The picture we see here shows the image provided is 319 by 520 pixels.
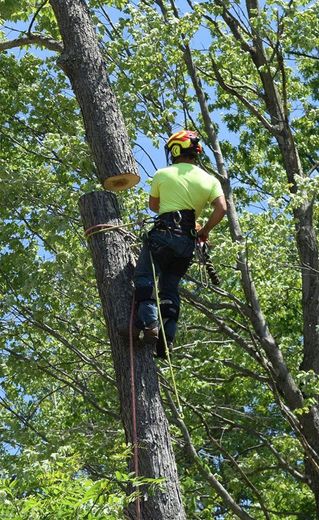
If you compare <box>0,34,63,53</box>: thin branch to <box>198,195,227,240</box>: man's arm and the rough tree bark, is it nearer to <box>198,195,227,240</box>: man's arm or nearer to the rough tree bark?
the rough tree bark

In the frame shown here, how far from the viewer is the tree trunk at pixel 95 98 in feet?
23.0

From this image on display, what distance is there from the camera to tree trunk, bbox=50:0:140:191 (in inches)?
277

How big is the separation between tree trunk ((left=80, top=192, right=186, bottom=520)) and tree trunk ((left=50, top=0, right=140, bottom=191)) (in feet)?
0.67

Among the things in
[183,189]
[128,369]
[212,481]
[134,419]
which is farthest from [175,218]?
[212,481]

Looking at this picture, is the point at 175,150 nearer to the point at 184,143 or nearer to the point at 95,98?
the point at 184,143

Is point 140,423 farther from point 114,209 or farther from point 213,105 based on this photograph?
point 213,105

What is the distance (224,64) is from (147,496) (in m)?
8.46

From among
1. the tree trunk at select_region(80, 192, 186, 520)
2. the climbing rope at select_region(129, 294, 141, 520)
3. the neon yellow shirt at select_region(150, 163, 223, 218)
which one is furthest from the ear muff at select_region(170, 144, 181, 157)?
the climbing rope at select_region(129, 294, 141, 520)

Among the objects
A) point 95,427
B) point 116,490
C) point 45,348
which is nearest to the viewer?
point 116,490

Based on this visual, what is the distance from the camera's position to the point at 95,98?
7219mm

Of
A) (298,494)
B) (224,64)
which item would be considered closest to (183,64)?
(224,64)

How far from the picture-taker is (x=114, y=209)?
271 inches

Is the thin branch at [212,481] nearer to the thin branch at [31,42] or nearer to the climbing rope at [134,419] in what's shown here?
the thin branch at [31,42]

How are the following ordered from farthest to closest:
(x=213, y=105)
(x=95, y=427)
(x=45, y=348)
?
(x=213, y=105) → (x=45, y=348) → (x=95, y=427)
